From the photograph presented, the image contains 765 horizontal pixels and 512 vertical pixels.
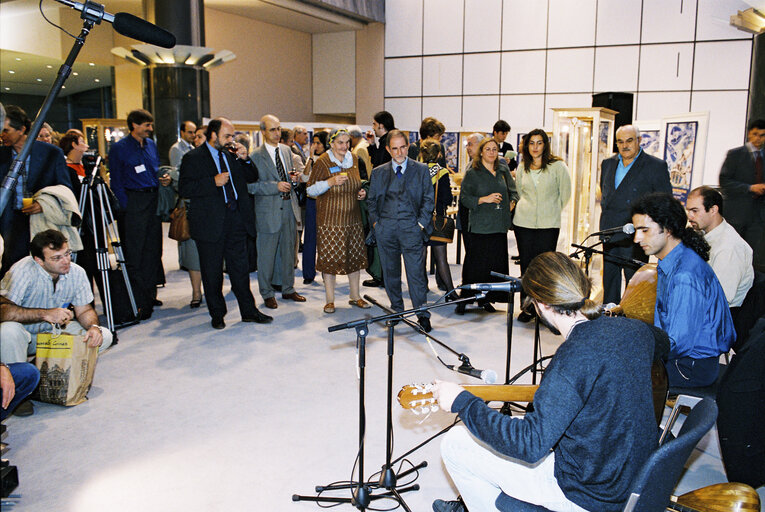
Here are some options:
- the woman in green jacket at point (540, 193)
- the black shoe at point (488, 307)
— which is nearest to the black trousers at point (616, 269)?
the woman in green jacket at point (540, 193)

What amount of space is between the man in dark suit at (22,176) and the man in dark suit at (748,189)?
5311 mm

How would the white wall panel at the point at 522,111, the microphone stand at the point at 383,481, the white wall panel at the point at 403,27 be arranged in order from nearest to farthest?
the microphone stand at the point at 383,481 → the white wall panel at the point at 522,111 → the white wall panel at the point at 403,27

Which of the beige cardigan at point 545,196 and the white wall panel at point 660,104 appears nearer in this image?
the beige cardigan at point 545,196

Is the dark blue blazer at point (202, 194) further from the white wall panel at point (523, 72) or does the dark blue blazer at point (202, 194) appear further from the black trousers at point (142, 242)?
the white wall panel at point (523, 72)

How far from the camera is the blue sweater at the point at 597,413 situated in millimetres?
1571

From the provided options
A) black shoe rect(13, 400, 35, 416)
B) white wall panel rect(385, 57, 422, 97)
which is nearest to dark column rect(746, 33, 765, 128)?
black shoe rect(13, 400, 35, 416)

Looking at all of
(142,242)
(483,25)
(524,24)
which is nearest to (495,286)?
(142,242)

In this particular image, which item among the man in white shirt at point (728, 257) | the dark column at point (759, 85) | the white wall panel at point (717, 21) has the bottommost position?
the man in white shirt at point (728, 257)

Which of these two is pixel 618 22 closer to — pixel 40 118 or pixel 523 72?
pixel 523 72

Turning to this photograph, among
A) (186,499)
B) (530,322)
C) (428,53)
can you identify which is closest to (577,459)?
(186,499)

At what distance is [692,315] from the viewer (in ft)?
→ 8.53

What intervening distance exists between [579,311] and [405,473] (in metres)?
1.37

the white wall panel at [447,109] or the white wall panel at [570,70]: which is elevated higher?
the white wall panel at [570,70]

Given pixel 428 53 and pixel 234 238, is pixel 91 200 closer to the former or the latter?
pixel 234 238
